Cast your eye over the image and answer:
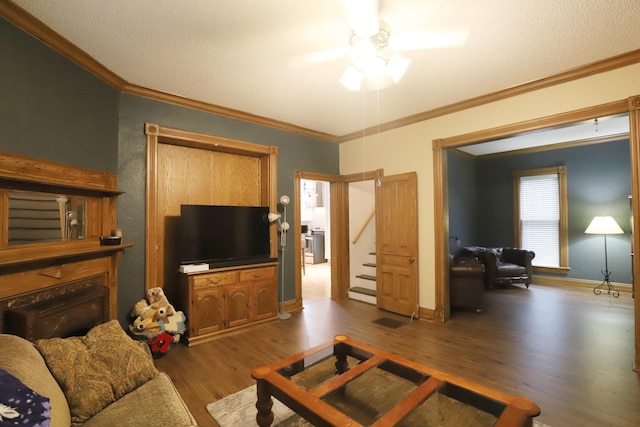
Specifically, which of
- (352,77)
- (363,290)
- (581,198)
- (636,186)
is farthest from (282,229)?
(581,198)

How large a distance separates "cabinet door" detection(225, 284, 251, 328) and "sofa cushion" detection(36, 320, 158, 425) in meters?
1.69

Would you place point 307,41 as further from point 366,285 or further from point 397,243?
point 366,285

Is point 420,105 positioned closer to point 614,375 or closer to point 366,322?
point 366,322

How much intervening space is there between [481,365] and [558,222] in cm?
496

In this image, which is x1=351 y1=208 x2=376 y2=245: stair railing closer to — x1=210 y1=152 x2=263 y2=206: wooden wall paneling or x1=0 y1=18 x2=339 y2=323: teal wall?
x1=0 y1=18 x2=339 y2=323: teal wall

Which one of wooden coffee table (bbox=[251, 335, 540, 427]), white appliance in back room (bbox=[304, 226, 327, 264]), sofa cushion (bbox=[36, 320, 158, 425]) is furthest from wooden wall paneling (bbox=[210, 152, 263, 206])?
white appliance in back room (bbox=[304, 226, 327, 264])

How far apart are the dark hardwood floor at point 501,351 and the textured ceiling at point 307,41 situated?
2846mm

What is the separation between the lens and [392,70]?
2490 millimetres

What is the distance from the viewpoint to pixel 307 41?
7.96ft

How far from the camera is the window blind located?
20.3 ft

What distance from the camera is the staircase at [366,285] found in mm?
4977

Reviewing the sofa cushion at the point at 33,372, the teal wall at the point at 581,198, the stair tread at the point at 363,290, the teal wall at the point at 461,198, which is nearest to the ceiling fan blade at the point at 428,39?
the sofa cushion at the point at 33,372

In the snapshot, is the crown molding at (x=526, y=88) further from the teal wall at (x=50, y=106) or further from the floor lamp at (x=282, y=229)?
the teal wall at (x=50, y=106)

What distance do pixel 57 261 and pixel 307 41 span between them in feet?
8.70
